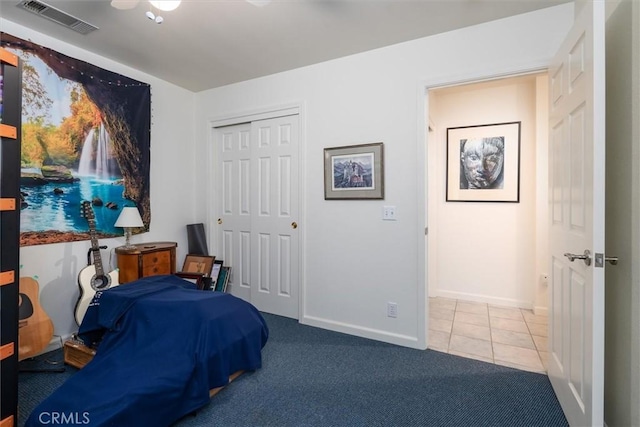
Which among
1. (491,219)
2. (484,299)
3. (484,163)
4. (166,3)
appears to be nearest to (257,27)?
(166,3)

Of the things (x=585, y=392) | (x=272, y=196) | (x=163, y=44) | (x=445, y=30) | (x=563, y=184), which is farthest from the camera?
(x=272, y=196)

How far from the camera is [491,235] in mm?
3744

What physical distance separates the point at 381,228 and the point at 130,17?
257 centimetres

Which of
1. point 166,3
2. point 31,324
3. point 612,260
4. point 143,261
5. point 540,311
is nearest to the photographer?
point 612,260

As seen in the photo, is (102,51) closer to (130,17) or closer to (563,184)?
(130,17)

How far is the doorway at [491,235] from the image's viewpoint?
3.25 m

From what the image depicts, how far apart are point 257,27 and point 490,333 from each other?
11.1 ft

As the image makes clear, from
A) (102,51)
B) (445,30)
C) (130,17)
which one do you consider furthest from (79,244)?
(445,30)

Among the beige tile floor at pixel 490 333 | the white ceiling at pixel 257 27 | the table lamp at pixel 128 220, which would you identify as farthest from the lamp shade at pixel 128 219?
the beige tile floor at pixel 490 333

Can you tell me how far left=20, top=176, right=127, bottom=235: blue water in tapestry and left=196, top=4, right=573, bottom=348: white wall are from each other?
69.4 inches

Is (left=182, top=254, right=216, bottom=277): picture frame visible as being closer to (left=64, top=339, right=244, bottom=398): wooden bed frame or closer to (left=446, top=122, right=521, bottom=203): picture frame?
(left=64, top=339, right=244, bottom=398): wooden bed frame

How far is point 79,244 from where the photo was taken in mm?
2725

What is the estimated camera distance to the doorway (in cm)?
325

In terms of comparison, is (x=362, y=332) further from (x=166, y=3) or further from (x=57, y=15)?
(x=57, y=15)
